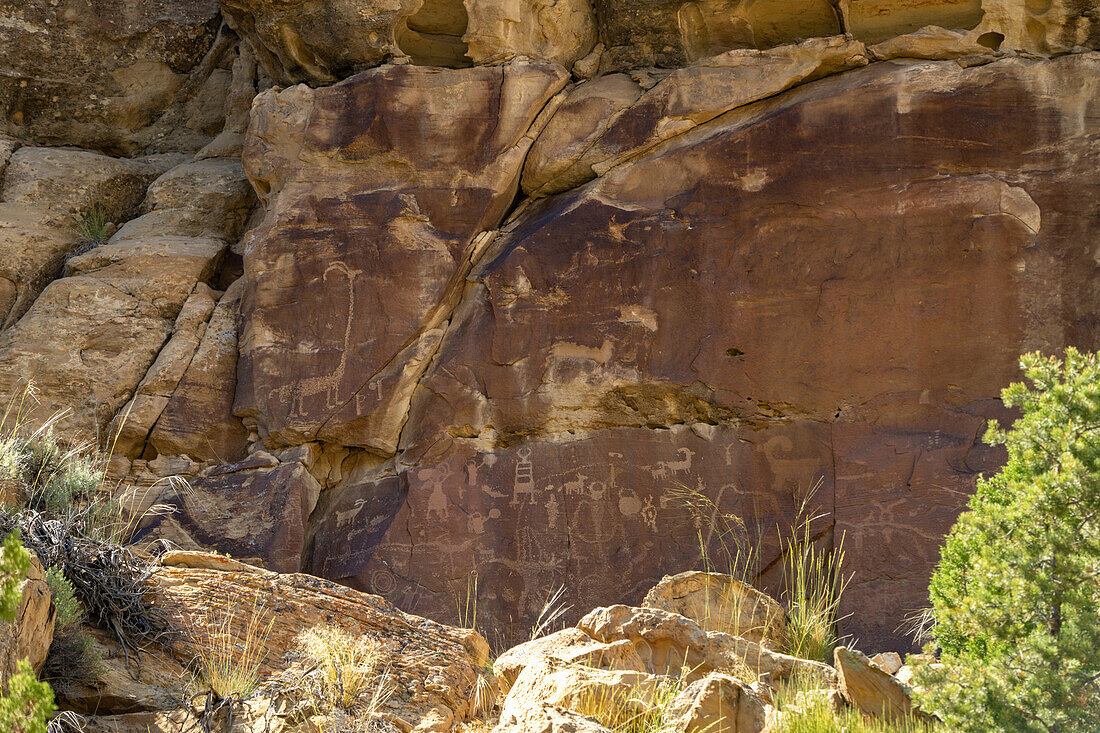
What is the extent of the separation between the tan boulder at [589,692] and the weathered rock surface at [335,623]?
453mm

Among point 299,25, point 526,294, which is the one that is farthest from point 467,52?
point 526,294

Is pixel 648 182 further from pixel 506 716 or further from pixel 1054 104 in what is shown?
pixel 506 716

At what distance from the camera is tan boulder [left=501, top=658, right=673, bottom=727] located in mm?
4289

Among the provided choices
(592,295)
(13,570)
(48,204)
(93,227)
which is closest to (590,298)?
(592,295)

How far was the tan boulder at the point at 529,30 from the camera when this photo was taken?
8859mm

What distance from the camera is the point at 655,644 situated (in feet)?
16.1

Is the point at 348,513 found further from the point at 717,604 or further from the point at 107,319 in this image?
the point at 717,604

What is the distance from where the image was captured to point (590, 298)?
8.16 metres

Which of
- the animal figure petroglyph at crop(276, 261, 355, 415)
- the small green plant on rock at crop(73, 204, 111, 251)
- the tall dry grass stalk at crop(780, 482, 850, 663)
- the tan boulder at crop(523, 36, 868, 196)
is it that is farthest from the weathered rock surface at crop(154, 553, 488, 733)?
the small green plant on rock at crop(73, 204, 111, 251)

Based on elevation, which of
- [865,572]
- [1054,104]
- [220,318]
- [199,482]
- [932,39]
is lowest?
[865,572]

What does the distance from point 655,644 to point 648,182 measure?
433 centimetres

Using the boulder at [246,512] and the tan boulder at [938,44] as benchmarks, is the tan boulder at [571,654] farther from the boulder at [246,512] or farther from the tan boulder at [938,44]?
the tan boulder at [938,44]

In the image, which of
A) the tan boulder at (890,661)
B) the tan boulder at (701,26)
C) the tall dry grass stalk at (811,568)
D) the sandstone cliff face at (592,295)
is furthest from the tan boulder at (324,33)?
the tan boulder at (890,661)

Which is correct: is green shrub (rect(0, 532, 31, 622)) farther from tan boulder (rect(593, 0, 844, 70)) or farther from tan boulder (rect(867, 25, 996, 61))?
tan boulder (rect(867, 25, 996, 61))
